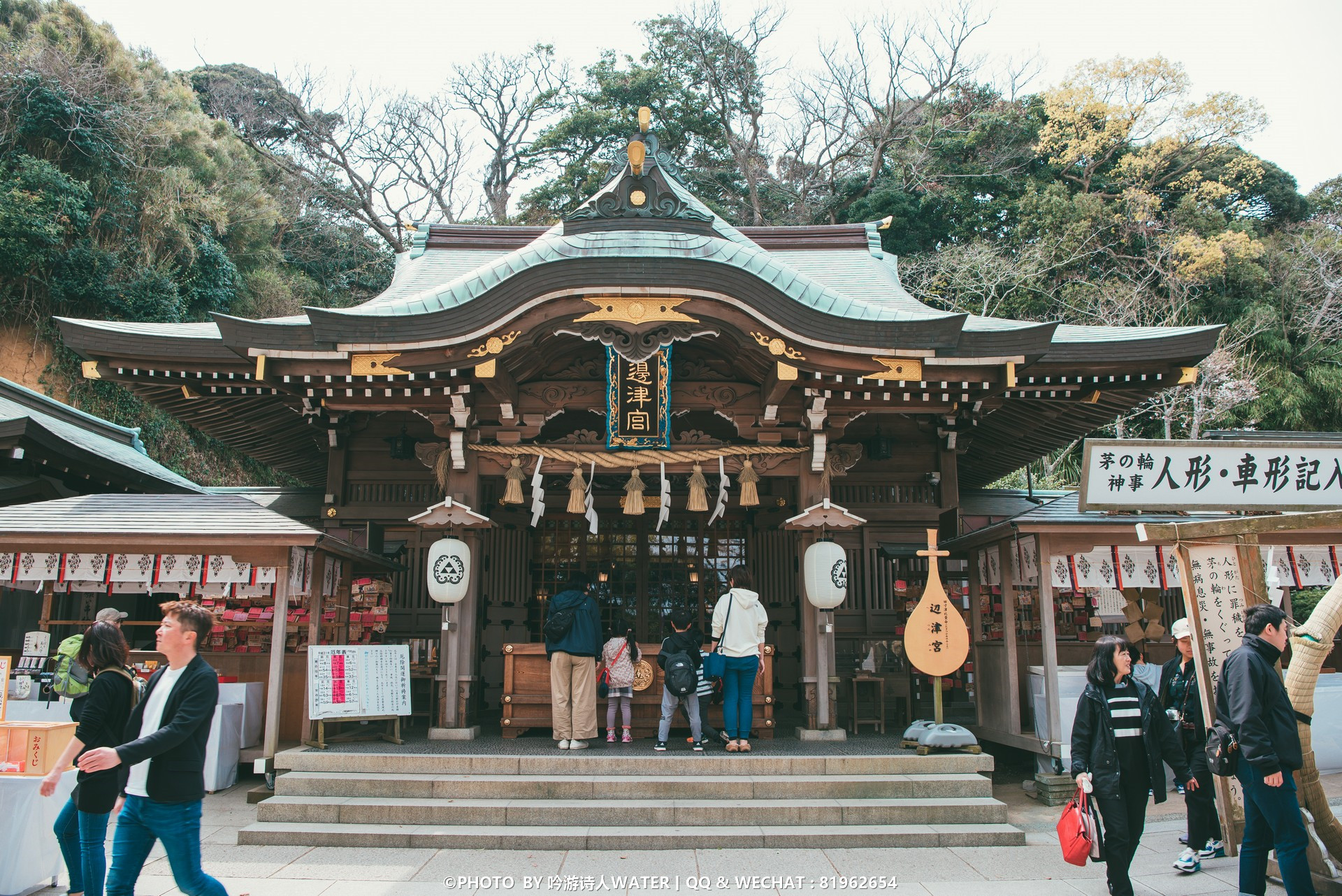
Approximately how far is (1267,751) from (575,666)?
541cm

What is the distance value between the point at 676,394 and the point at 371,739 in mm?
4792

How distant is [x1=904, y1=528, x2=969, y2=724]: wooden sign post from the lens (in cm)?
776

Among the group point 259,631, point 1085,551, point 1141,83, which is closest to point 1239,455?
point 1085,551

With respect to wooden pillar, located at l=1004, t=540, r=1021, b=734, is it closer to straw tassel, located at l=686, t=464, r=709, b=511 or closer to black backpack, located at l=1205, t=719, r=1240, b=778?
straw tassel, located at l=686, t=464, r=709, b=511

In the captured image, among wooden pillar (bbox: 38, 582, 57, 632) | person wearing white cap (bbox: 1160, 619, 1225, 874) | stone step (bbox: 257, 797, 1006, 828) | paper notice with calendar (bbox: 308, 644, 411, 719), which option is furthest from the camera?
wooden pillar (bbox: 38, 582, 57, 632)

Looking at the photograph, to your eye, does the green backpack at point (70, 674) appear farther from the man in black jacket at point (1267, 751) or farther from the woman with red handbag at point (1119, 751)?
the man in black jacket at point (1267, 751)

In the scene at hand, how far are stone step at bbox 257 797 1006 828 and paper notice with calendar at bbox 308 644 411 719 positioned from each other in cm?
119

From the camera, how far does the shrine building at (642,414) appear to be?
27.3 feet

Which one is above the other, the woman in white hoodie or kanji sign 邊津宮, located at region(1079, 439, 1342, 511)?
kanji sign 邊津宮, located at region(1079, 439, 1342, 511)

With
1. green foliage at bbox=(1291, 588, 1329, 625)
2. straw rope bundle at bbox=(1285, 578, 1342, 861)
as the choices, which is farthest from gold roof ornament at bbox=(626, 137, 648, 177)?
green foliage at bbox=(1291, 588, 1329, 625)

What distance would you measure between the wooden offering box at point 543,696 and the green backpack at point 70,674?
3664 mm

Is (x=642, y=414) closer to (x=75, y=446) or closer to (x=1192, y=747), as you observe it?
(x=1192, y=747)

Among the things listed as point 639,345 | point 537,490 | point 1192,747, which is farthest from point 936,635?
point 537,490

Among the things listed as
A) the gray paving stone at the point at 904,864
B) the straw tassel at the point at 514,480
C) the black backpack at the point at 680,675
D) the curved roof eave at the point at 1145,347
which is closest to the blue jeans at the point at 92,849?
the black backpack at the point at 680,675
